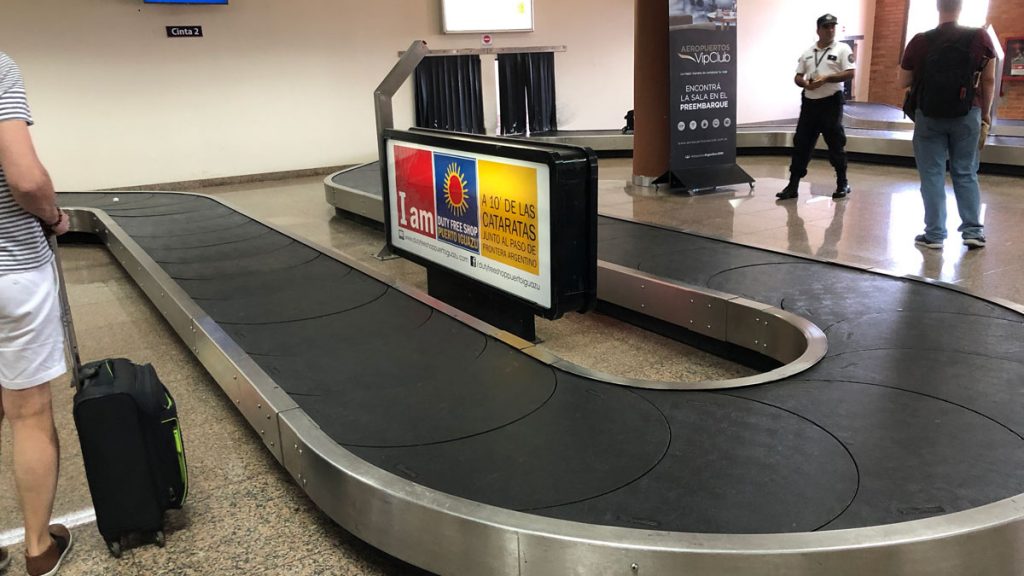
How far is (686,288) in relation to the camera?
4.43 m

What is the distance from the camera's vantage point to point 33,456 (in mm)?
2408

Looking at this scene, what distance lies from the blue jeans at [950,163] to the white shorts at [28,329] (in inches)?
217

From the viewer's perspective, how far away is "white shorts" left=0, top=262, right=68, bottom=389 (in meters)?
2.27

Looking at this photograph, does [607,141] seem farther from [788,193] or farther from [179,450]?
[179,450]

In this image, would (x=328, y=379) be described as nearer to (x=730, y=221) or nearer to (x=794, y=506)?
(x=794, y=506)

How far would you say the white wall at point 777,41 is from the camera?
15.8 m

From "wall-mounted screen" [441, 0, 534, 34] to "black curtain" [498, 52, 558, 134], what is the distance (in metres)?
0.50

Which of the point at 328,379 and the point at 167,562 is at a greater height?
the point at 328,379

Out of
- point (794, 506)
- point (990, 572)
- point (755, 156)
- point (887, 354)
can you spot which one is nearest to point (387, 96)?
point (887, 354)

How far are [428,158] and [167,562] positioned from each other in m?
2.94

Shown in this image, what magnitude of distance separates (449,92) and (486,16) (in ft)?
4.51

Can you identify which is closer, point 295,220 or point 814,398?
point 814,398

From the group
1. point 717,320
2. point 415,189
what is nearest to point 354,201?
point 415,189

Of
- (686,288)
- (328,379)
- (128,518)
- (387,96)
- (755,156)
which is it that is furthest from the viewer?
(755,156)
